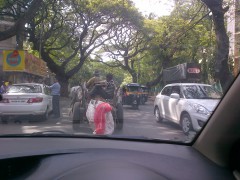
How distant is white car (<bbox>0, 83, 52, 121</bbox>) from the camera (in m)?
10.3

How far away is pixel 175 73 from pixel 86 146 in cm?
358

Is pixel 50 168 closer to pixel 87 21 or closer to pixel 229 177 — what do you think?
pixel 229 177

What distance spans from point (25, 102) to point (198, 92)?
289 inches

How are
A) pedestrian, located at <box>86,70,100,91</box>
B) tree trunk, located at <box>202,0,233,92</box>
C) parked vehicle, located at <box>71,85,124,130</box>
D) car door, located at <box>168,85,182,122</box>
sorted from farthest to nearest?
tree trunk, located at <box>202,0,233,92</box>
parked vehicle, located at <box>71,85,124,130</box>
pedestrian, located at <box>86,70,100,91</box>
car door, located at <box>168,85,182,122</box>

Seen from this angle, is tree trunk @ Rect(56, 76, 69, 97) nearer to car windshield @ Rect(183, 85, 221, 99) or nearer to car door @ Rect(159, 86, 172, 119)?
car door @ Rect(159, 86, 172, 119)

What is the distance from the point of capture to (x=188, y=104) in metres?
5.62

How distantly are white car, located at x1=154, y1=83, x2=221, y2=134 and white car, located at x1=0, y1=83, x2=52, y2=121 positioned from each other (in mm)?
3818

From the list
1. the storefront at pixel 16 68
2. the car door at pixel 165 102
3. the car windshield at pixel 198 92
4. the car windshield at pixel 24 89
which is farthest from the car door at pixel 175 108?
the storefront at pixel 16 68

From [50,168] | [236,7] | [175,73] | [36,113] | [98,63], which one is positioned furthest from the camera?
[98,63]

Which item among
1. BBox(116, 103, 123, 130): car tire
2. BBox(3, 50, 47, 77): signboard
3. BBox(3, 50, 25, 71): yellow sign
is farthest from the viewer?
BBox(3, 50, 47, 77): signboard

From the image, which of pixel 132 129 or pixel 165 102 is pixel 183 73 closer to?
pixel 132 129

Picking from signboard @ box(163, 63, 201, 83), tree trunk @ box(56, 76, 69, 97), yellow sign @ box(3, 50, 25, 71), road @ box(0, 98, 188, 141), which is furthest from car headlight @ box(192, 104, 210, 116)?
yellow sign @ box(3, 50, 25, 71)

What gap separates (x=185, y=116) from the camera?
5660mm

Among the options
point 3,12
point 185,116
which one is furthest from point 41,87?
point 3,12
